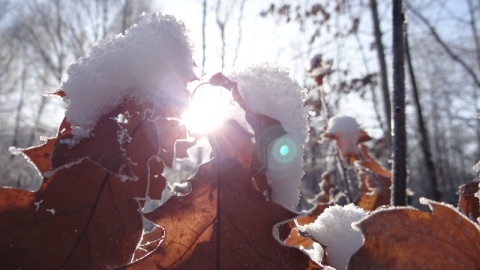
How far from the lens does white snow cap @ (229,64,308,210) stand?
16.3 inches

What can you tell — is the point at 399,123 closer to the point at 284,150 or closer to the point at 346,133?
the point at 284,150

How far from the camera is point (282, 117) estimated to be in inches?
16.9

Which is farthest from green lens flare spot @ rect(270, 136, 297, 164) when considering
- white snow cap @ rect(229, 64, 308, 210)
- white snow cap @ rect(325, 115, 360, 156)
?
white snow cap @ rect(325, 115, 360, 156)

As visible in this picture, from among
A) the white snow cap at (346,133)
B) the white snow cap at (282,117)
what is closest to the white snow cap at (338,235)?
the white snow cap at (282,117)

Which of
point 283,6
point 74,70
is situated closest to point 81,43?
point 283,6

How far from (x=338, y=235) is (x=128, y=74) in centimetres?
27

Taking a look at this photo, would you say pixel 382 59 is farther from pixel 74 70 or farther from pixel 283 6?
pixel 74 70

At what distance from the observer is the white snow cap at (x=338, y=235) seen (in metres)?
0.44

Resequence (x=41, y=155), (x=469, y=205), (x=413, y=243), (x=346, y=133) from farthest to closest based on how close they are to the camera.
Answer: (x=346, y=133), (x=469, y=205), (x=41, y=155), (x=413, y=243)

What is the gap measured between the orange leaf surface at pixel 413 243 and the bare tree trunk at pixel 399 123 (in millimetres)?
352

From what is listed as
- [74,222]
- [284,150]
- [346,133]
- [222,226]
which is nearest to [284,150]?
[284,150]

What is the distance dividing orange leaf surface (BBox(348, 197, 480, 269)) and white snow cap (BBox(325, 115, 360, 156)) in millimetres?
892

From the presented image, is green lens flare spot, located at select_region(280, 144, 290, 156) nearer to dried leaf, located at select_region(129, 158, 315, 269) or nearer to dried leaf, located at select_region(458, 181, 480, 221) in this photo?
dried leaf, located at select_region(129, 158, 315, 269)

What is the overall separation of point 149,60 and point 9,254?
21 centimetres
